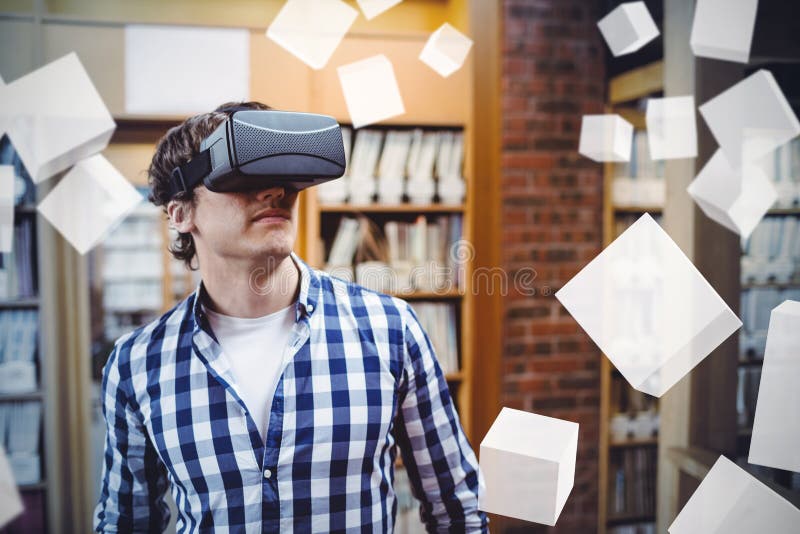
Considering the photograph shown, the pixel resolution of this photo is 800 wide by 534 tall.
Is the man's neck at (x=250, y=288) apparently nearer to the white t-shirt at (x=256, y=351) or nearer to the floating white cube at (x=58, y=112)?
the white t-shirt at (x=256, y=351)

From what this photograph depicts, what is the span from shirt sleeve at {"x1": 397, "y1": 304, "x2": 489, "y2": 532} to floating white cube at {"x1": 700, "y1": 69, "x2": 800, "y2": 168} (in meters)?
0.77

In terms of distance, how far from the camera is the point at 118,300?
89.2 inches

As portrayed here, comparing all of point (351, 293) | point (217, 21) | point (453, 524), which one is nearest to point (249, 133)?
point (351, 293)

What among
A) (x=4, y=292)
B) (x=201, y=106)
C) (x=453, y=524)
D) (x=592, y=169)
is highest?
(x=201, y=106)

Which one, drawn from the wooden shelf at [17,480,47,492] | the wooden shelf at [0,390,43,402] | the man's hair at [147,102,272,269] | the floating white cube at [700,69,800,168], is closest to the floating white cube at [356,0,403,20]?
the man's hair at [147,102,272,269]

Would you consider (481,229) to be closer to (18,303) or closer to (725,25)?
(725,25)

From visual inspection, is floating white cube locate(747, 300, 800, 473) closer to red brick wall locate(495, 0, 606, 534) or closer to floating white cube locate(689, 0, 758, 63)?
floating white cube locate(689, 0, 758, 63)

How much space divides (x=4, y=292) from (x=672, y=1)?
2538 mm

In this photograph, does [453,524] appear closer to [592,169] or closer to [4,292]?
[592,169]

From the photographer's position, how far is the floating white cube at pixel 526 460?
797 millimetres

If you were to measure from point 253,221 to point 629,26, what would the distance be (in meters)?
0.82

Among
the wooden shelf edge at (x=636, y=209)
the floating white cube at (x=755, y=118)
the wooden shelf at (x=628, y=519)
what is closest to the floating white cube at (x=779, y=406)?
the floating white cube at (x=755, y=118)

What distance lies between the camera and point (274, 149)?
69 cm

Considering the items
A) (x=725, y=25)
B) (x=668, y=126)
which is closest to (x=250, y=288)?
(x=668, y=126)
